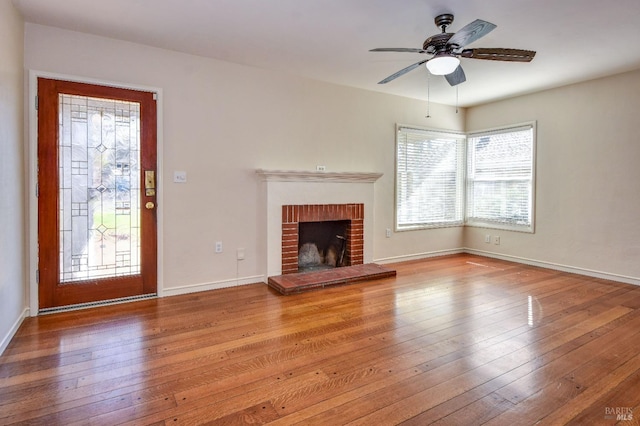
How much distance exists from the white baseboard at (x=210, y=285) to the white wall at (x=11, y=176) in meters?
1.18

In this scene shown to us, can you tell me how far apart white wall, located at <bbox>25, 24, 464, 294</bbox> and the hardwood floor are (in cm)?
59

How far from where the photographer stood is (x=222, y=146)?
381 centimetres

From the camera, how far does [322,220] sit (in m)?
4.39

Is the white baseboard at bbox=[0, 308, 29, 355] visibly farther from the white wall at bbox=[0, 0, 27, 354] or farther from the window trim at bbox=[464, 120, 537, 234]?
the window trim at bbox=[464, 120, 537, 234]

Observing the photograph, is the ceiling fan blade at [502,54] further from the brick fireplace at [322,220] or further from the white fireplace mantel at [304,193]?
the brick fireplace at [322,220]

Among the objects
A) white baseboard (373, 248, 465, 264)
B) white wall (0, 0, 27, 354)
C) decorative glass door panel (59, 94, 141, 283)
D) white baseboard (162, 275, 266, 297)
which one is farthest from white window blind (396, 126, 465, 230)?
white wall (0, 0, 27, 354)

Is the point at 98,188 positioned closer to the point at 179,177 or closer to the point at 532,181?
the point at 179,177

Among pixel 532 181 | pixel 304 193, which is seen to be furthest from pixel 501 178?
pixel 304 193

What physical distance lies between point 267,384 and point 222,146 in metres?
2.62

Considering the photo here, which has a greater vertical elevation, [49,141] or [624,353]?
[49,141]

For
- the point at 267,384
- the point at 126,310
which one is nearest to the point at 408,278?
the point at 267,384

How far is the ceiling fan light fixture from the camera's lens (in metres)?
2.66

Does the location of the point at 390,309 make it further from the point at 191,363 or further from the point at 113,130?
the point at 113,130

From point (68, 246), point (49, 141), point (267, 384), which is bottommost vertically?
point (267, 384)
